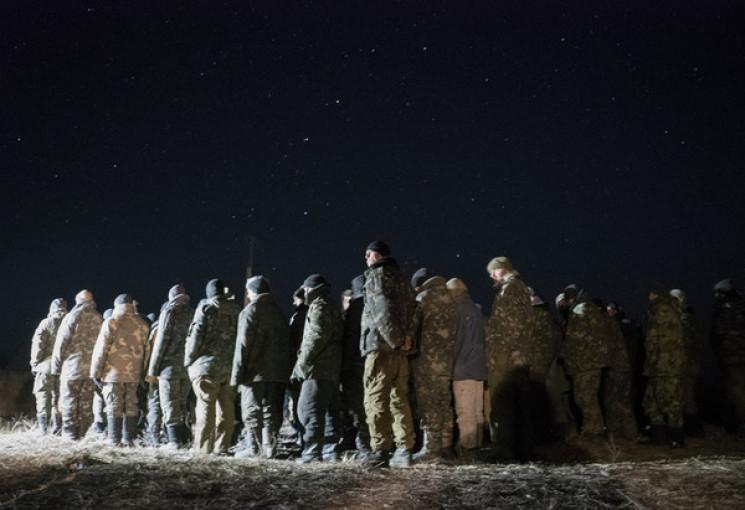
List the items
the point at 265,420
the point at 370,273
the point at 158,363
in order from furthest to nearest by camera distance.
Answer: the point at 158,363 < the point at 265,420 < the point at 370,273

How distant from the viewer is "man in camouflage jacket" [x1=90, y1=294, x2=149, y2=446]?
30.7ft

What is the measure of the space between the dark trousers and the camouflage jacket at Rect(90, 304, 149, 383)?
3.58 meters

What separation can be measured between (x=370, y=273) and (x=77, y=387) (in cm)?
600

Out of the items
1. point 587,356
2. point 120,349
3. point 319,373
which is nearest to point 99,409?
point 120,349

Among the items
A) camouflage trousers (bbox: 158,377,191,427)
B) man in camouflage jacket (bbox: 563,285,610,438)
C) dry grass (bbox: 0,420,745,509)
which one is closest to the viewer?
dry grass (bbox: 0,420,745,509)

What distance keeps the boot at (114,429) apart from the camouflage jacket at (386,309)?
4858 millimetres

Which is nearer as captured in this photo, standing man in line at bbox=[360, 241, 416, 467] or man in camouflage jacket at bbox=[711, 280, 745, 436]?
standing man in line at bbox=[360, 241, 416, 467]

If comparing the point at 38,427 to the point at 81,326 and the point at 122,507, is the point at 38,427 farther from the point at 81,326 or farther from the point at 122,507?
the point at 122,507

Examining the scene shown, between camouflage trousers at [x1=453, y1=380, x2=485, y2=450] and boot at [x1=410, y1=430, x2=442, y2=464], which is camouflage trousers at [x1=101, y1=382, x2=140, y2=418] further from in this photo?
camouflage trousers at [x1=453, y1=380, x2=485, y2=450]

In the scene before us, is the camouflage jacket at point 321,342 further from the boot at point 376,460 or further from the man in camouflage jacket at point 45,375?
the man in camouflage jacket at point 45,375

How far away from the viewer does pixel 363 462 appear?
6.22 m

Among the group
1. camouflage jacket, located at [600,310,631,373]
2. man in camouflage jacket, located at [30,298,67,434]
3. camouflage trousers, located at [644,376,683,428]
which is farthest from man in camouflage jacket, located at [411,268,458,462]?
man in camouflage jacket, located at [30,298,67,434]

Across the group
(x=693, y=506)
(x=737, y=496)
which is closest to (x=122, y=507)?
(x=693, y=506)

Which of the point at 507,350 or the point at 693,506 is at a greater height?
the point at 507,350
